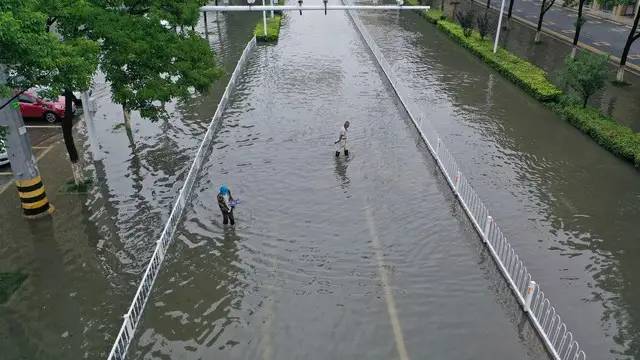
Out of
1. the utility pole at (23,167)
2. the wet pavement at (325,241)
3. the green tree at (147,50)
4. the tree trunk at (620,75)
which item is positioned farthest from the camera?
the tree trunk at (620,75)

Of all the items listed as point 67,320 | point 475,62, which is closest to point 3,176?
point 67,320

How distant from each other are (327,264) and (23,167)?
9232 millimetres

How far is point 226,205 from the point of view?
555 inches

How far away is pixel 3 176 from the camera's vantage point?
1739 cm

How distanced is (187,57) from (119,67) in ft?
7.06

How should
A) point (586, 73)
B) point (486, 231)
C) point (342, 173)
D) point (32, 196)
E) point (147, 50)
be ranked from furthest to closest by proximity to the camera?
point (586, 73) < point (342, 173) < point (147, 50) < point (32, 196) < point (486, 231)

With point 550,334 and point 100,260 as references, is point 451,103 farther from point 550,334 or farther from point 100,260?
point 100,260

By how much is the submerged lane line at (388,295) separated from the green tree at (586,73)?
12421 millimetres

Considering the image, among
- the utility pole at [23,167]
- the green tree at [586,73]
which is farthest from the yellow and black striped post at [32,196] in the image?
the green tree at [586,73]

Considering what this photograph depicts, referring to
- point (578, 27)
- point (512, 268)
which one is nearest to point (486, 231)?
point (512, 268)

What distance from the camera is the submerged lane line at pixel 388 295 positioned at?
10453 mm

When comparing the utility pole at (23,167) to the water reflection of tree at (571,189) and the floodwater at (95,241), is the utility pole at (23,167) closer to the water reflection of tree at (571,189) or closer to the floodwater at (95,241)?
the floodwater at (95,241)

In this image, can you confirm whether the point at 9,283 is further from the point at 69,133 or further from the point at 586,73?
the point at 586,73

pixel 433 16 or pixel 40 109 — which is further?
pixel 433 16
